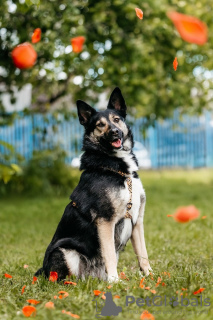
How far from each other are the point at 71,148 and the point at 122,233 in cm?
1121

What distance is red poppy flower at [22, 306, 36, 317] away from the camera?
2845 millimetres

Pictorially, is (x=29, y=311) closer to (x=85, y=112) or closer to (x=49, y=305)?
(x=49, y=305)

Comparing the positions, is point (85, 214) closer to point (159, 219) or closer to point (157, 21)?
point (159, 219)

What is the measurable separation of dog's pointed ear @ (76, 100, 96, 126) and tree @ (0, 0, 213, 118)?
312cm

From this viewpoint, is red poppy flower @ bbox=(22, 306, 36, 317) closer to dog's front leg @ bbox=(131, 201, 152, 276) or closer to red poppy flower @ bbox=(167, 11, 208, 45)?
dog's front leg @ bbox=(131, 201, 152, 276)

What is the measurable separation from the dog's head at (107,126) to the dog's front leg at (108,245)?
733mm

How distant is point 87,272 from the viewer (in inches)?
145

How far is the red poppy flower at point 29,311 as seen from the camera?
112 inches

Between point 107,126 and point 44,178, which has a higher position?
point 107,126

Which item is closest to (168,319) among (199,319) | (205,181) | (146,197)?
(199,319)

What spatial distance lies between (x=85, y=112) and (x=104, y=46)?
Result: 15.8 ft

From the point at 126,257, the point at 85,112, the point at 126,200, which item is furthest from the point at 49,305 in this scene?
the point at 126,257

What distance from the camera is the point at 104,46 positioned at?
27.6 feet

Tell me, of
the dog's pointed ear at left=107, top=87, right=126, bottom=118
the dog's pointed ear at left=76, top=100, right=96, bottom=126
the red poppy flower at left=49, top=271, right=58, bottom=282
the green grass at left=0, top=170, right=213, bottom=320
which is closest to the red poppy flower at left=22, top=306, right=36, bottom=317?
the green grass at left=0, top=170, right=213, bottom=320
